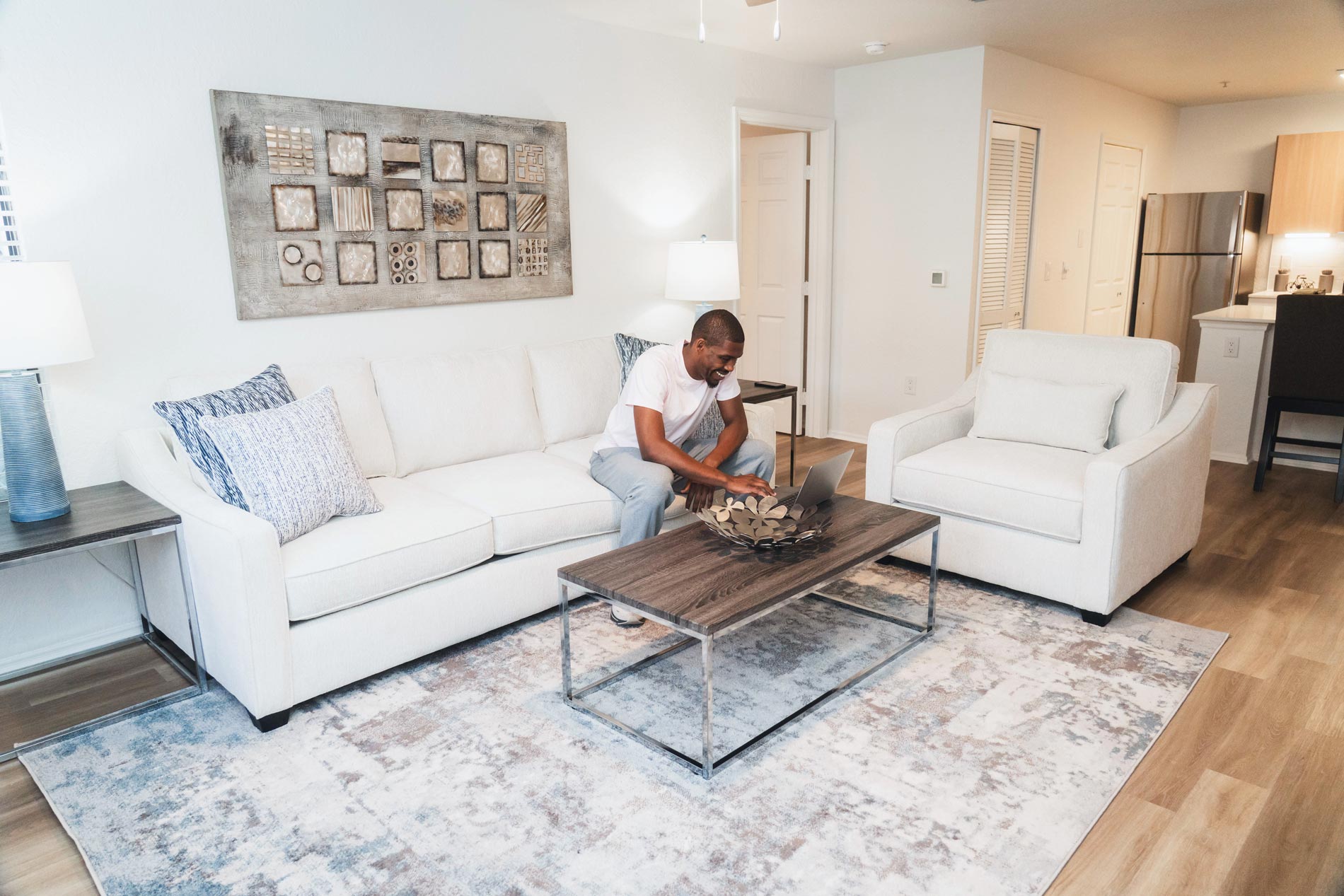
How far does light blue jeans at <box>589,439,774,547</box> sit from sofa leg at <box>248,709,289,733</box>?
117 centimetres

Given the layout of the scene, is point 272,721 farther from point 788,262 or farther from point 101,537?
point 788,262

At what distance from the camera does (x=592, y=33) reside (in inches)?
159

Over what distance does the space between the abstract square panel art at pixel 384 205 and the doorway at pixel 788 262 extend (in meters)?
1.73

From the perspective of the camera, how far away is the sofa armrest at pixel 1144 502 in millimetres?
2834

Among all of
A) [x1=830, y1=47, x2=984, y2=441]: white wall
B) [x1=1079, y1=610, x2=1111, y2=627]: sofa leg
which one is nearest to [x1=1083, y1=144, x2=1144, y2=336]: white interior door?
[x1=830, y1=47, x2=984, y2=441]: white wall

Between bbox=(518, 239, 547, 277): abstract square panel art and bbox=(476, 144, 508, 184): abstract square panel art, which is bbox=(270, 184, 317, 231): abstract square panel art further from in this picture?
bbox=(518, 239, 547, 277): abstract square panel art

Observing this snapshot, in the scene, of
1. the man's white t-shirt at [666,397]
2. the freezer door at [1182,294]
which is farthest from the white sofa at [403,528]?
the freezer door at [1182,294]

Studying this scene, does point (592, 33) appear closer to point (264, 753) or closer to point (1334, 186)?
point (264, 753)

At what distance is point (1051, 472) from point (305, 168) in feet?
9.45

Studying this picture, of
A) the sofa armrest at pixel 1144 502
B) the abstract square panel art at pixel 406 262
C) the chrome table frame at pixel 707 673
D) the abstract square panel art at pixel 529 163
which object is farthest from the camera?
the abstract square panel art at pixel 529 163

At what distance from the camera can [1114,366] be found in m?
3.44

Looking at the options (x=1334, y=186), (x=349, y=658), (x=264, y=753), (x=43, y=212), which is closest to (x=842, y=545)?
(x=349, y=658)

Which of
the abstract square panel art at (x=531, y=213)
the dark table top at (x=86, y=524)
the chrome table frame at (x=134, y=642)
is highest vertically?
the abstract square panel art at (x=531, y=213)

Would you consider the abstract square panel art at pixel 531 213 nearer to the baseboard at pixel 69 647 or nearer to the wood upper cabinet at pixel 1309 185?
the baseboard at pixel 69 647
